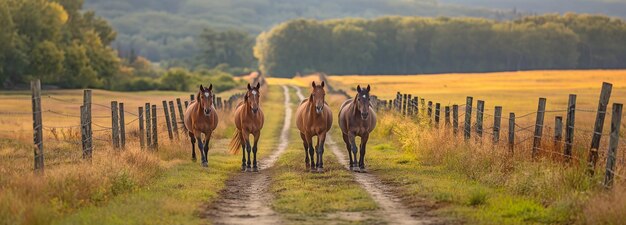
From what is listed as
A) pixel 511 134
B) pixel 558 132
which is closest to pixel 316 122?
pixel 511 134

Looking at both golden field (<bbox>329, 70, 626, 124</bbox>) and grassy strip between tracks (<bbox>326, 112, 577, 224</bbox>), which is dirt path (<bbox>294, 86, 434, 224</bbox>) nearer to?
grassy strip between tracks (<bbox>326, 112, 577, 224</bbox>)

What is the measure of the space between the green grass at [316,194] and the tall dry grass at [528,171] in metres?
2.64

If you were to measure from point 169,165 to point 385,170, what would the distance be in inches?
222

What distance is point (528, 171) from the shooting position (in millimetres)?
17391

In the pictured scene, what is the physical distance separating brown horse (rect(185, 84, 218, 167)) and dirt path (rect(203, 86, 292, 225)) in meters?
1.83

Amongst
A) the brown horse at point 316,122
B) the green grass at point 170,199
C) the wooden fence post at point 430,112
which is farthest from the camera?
the wooden fence post at point 430,112

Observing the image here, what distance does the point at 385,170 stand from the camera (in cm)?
2291

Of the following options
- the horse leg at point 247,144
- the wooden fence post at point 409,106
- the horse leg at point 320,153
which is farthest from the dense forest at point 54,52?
the horse leg at point 320,153

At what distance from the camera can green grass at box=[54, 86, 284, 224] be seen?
14242 mm

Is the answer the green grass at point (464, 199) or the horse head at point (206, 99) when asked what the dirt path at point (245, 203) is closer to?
the horse head at point (206, 99)

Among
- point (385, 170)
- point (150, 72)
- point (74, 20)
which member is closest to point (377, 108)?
point (385, 170)

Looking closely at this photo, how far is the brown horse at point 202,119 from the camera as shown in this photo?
24.7m

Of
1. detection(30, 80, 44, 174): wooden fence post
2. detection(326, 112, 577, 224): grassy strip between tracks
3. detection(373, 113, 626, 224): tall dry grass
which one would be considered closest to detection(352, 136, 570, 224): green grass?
detection(326, 112, 577, 224): grassy strip between tracks

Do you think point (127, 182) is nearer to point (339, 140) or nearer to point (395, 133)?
point (395, 133)
